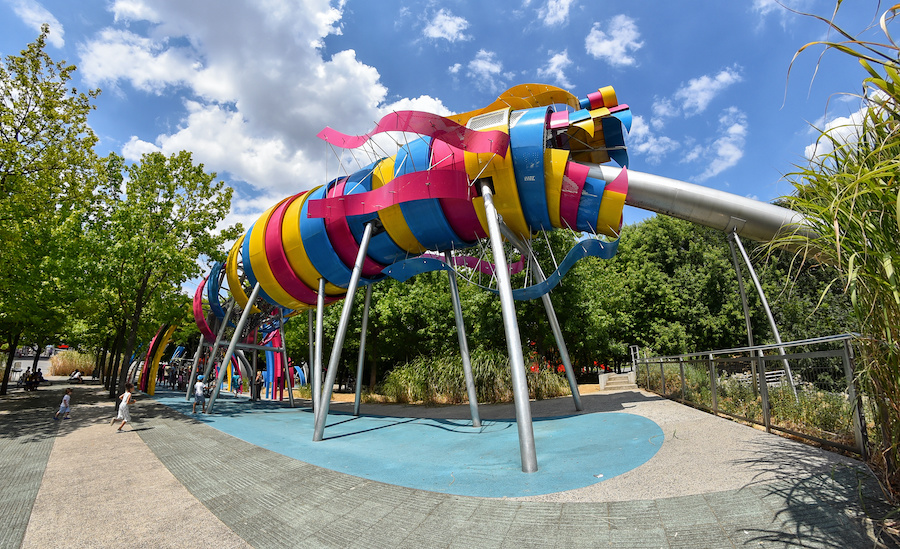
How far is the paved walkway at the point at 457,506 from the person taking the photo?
3.18 meters

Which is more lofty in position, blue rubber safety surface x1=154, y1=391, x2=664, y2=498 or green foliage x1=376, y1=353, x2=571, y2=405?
green foliage x1=376, y1=353, x2=571, y2=405

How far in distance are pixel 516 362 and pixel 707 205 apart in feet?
17.0

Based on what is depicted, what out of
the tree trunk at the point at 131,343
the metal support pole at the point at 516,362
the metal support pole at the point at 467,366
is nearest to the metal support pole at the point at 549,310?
the metal support pole at the point at 467,366

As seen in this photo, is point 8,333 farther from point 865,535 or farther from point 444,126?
point 865,535

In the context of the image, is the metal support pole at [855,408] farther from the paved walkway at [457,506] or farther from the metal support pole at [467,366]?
the metal support pole at [467,366]

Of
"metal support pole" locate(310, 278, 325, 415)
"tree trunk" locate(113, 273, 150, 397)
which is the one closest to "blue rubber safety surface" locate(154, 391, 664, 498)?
"metal support pole" locate(310, 278, 325, 415)

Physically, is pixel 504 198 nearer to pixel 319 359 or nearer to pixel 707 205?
pixel 707 205

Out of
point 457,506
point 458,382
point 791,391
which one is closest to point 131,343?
point 458,382

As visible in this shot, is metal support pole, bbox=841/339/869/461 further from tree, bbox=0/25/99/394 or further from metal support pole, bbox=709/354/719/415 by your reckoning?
tree, bbox=0/25/99/394

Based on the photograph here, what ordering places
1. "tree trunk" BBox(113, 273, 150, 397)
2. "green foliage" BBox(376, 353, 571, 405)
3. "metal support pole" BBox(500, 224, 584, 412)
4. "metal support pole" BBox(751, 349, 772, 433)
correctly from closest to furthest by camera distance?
"metal support pole" BBox(751, 349, 772, 433) → "metal support pole" BBox(500, 224, 584, 412) → "green foliage" BBox(376, 353, 571, 405) → "tree trunk" BBox(113, 273, 150, 397)

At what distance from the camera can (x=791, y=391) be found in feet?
19.5

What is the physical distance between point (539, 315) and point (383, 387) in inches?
275

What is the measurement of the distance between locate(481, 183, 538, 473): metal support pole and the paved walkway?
1096 millimetres

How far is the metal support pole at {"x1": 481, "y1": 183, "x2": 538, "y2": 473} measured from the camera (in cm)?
531
